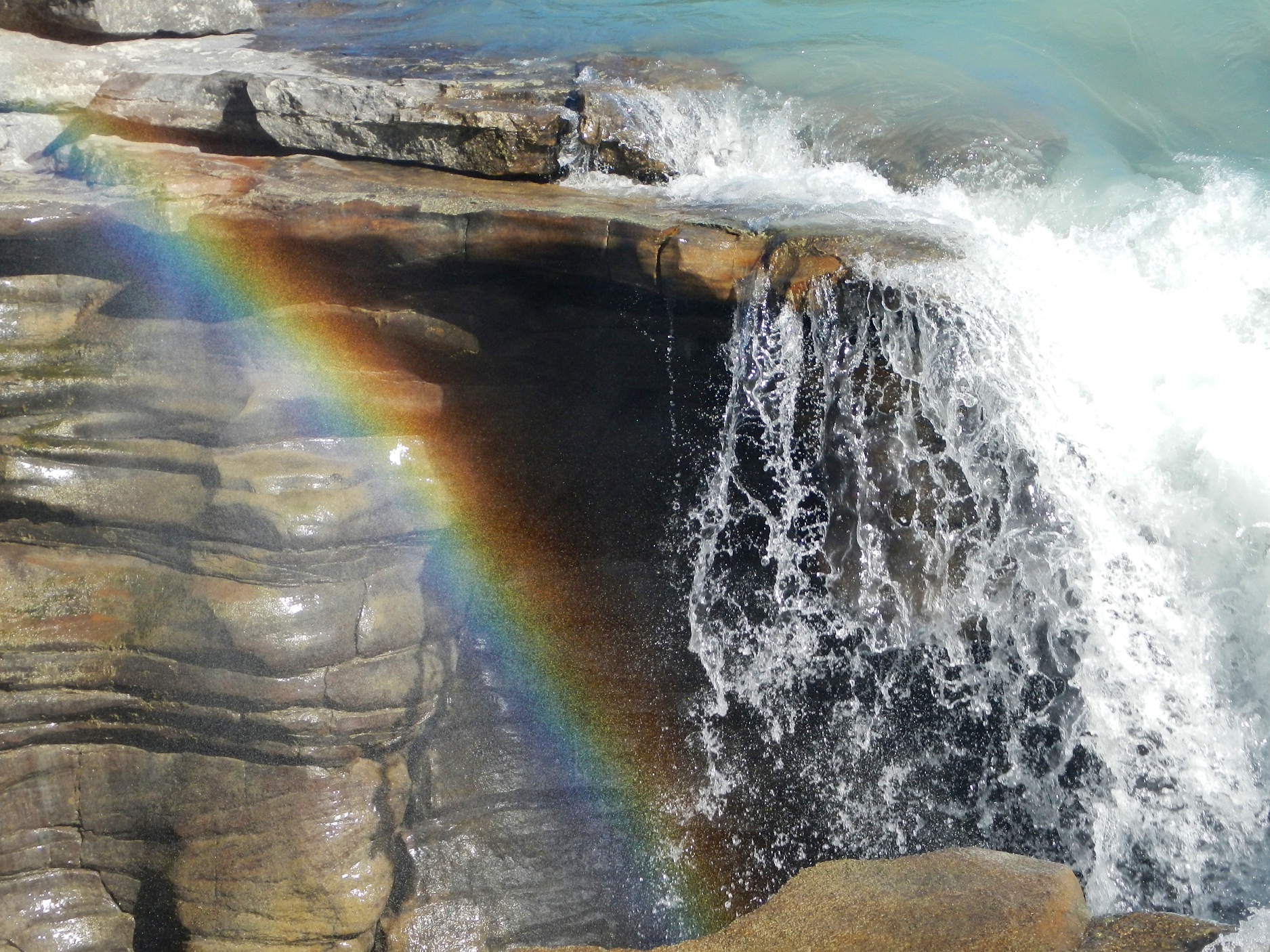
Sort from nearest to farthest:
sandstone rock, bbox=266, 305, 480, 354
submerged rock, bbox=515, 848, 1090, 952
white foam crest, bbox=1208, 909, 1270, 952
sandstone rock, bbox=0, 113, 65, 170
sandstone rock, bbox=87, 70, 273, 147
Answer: white foam crest, bbox=1208, 909, 1270, 952, submerged rock, bbox=515, 848, 1090, 952, sandstone rock, bbox=266, 305, 480, 354, sandstone rock, bbox=0, 113, 65, 170, sandstone rock, bbox=87, 70, 273, 147

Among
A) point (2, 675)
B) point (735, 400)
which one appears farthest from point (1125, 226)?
point (2, 675)

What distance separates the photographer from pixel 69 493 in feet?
12.5

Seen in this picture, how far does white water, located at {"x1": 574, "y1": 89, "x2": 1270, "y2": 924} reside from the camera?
3941 mm

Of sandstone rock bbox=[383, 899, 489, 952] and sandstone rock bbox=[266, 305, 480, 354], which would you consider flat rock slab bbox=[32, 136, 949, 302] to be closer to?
sandstone rock bbox=[266, 305, 480, 354]

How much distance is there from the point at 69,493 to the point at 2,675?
2.37 feet

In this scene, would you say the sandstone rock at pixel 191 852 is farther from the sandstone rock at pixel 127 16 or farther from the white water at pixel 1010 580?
the sandstone rock at pixel 127 16

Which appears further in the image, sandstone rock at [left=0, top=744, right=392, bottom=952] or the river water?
the river water

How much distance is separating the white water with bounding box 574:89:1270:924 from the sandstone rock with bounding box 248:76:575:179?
136 centimetres

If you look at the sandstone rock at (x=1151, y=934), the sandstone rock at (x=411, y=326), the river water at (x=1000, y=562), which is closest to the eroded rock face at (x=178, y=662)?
the sandstone rock at (x=411, y=326)

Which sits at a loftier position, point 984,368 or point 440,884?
point 984,368

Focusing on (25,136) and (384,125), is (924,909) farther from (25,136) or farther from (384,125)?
(25,136)

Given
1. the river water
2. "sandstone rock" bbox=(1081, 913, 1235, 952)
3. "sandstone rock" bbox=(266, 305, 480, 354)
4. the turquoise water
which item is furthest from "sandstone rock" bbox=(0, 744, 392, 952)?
the turquoise water

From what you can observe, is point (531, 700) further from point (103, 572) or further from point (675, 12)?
point (675, 12)

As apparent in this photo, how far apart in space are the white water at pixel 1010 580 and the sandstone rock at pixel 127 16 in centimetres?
490
